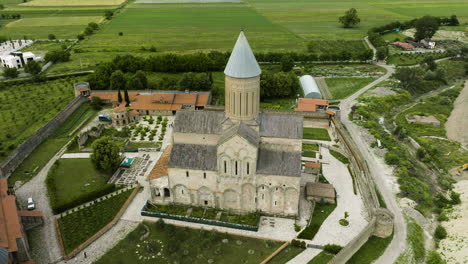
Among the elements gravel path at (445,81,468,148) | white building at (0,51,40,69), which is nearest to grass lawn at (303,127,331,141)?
gravel path at (445,81,468,148)

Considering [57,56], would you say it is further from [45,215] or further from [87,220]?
[87,220]

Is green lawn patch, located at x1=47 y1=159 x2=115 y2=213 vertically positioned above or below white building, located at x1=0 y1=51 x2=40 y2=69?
below

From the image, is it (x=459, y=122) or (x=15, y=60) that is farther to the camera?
(x=15, y=60)

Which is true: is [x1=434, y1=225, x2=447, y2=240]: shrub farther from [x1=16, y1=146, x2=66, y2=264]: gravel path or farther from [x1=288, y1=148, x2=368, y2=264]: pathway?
[x1=16, y1=146, x2=66, y2=264]: gravel path

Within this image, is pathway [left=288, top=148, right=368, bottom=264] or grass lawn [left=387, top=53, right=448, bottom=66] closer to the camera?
pathway [left=288, top=148, right=368, bottom=264]

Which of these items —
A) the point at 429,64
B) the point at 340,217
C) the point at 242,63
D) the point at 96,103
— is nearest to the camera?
the point at 242,63

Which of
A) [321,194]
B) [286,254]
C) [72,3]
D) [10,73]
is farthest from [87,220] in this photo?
[72,3]

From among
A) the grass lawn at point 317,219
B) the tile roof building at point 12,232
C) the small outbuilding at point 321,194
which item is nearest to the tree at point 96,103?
the tile roof building at point 12,232

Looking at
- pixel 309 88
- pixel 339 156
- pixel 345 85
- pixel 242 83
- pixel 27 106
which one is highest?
pixel 242 83
